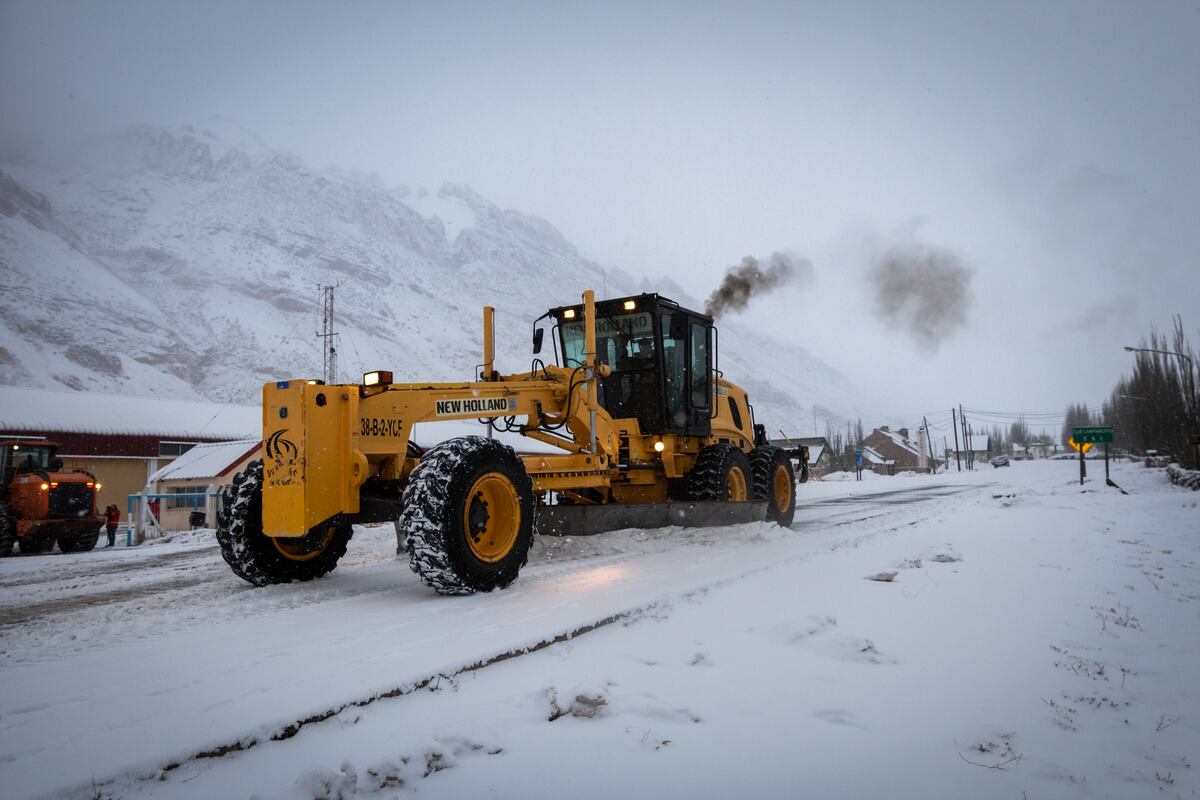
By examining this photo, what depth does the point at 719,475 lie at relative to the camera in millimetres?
9609

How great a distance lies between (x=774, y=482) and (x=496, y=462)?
22.8 feet

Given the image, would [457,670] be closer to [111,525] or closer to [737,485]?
[737,485]

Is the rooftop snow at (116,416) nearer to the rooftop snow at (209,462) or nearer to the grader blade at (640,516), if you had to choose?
the rooftop snow at (209,462)

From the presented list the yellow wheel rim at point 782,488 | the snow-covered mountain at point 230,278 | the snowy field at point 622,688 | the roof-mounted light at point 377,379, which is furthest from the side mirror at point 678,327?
the snow-covered mountain at point 230,278

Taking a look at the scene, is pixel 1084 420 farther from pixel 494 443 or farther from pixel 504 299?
pixel 494 443

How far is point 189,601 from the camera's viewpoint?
5637mm

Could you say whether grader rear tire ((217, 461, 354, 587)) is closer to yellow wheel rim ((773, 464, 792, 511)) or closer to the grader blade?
the grader blade

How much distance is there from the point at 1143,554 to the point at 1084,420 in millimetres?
193073

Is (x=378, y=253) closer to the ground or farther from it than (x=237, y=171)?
closer to the ground

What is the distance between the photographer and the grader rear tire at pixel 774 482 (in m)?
11.2

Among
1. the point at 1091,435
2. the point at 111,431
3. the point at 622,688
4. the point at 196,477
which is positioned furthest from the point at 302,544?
the point at 111,431

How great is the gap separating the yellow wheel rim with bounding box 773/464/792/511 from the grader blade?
6.13 ft

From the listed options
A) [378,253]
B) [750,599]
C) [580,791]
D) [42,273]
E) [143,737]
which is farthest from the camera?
[378,253]

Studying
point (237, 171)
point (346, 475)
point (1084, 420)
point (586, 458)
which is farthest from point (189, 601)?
point (1084, 420)
